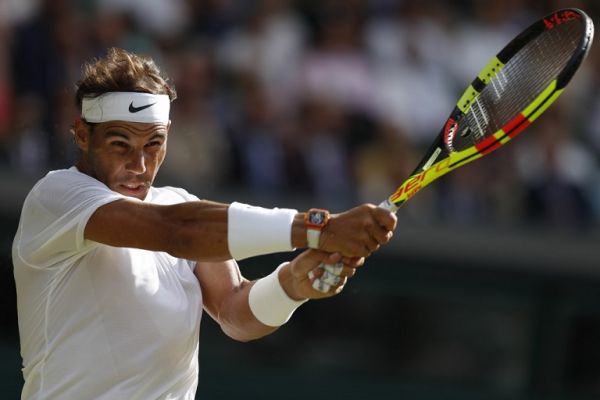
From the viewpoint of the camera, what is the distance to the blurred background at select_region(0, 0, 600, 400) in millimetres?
7684

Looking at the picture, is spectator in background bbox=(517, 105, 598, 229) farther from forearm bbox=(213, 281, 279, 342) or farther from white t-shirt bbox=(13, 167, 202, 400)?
white t-shirt bbox=(13, 167, 202, 400)

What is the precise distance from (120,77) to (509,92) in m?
1.54

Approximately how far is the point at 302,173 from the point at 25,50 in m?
2.12

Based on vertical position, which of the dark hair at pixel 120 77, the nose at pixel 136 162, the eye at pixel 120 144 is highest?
the dark hair at pixel 120 77

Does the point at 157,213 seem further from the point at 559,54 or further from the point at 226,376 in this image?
the point at 226,376

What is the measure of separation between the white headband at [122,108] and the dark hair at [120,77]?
3 centimetres

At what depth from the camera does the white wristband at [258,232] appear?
3637mm

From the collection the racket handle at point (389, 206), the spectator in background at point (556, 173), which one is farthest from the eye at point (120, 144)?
the spectator in background at point (556, 173)

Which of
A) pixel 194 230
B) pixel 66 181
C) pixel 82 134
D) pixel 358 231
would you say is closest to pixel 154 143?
pixel 82 134

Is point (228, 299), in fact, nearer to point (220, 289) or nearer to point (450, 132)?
point (220, 289)

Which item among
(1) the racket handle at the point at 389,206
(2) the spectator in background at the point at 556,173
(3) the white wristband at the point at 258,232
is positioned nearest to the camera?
(3) the white wristband at the point at 258,232

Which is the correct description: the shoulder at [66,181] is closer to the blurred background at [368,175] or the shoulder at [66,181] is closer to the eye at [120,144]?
the eye at [120,144]

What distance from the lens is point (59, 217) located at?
12.3 ft

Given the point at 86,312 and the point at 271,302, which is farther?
the point at 271,302
